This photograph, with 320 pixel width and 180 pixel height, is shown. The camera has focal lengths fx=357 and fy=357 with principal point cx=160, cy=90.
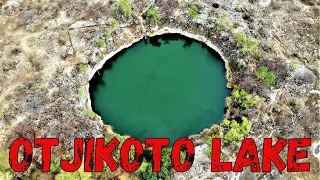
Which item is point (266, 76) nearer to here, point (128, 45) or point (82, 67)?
point (128, 45)

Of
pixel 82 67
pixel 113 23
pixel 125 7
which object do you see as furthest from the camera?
pixel 125 7

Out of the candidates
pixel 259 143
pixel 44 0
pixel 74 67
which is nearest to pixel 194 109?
pixel 259 143

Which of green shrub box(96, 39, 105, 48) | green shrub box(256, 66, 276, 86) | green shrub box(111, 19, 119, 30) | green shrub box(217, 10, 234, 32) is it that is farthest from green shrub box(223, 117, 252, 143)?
green shrub box(111, 19, 119, 30)

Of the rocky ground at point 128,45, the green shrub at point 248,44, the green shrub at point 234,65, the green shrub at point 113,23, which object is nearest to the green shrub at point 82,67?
the rocky ground at point 128,45

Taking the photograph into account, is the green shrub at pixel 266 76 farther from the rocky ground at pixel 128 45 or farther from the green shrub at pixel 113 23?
the green shrub at pixel 113 23

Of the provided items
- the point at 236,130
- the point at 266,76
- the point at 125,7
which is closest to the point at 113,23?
the point at 125,7
